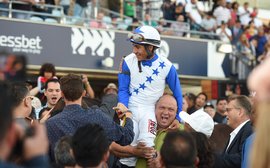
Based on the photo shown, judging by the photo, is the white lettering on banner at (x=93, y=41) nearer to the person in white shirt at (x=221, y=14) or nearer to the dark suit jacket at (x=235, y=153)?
the person in white shirt at (x=221, y=14)

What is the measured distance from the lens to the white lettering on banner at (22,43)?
15727 millimetres

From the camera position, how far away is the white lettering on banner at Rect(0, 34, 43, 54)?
15.7 meters

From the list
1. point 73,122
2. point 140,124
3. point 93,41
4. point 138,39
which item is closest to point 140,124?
point 140,124

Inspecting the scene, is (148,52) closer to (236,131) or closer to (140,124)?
(140,124)

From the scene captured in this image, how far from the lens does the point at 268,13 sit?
28.3 meters

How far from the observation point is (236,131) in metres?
6.39

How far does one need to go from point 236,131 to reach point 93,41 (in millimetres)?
11385

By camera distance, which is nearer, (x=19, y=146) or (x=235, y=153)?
(x=19, y=146)

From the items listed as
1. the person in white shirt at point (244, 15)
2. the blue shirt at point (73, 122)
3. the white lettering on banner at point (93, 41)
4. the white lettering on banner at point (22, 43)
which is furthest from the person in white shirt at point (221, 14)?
the blue shirt at point (73, 122)

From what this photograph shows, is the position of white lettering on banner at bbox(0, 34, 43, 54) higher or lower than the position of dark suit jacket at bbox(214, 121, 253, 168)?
higher

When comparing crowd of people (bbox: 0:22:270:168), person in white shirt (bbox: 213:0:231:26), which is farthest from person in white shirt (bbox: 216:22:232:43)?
crowd of people (bbox: 0:22:270:168)

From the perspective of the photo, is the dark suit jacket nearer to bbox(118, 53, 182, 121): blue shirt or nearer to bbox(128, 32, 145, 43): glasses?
bbox(118, 53, 182, 121): blue shirt

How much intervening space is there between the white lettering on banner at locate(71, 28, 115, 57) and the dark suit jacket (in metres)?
11.2

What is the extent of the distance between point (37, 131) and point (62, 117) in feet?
9.51
